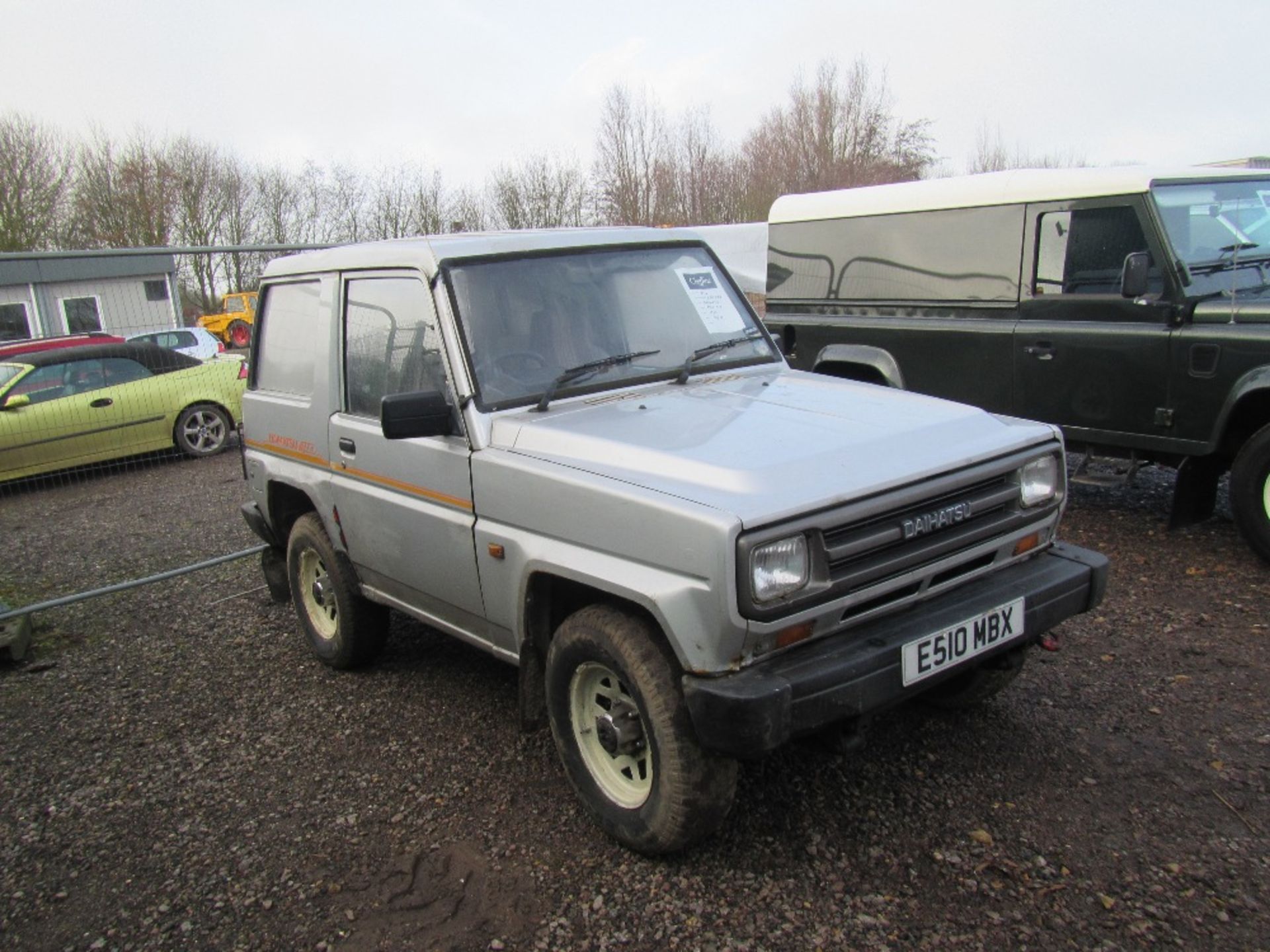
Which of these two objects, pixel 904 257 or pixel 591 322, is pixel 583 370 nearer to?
pixel 591 322

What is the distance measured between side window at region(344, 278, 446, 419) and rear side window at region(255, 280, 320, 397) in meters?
0.34

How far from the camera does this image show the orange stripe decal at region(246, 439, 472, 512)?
359cm

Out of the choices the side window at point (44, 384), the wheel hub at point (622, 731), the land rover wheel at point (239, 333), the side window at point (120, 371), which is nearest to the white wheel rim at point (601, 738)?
the wheel hub at point (622, 731)

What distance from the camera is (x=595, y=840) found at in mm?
3225

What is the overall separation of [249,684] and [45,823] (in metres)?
1.24

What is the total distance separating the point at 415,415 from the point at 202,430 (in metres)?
9.31

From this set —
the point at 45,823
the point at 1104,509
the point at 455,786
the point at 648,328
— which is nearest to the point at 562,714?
the point at 455,786

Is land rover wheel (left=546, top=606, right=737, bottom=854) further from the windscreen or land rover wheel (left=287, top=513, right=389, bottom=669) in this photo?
land rover wheel (left=287, top=513, right=389, bottom=669)

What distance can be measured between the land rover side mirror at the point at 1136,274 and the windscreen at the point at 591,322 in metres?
2.62

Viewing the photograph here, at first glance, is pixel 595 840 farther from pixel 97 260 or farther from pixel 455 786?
pixel 97 260

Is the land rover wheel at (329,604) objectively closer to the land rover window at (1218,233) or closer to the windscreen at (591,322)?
the windscreen at (591,322)

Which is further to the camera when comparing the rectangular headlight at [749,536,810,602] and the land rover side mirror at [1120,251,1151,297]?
the land rover side mirror at [1120,251,1151,297]

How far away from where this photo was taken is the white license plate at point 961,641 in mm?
2850

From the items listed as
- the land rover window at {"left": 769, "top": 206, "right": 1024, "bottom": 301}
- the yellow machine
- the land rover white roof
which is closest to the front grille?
the land rover white roof
